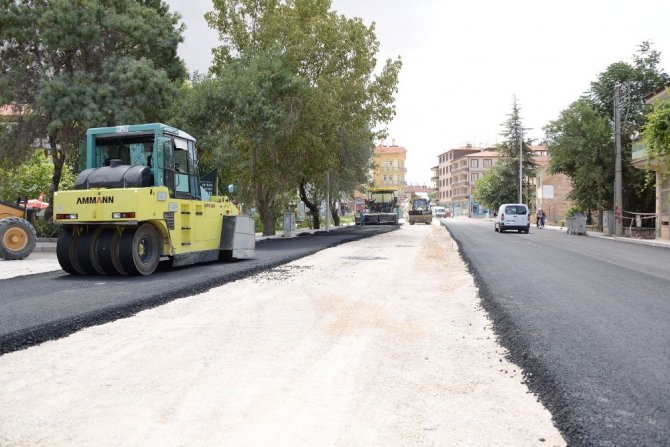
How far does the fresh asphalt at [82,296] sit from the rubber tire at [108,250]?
21 centimetres

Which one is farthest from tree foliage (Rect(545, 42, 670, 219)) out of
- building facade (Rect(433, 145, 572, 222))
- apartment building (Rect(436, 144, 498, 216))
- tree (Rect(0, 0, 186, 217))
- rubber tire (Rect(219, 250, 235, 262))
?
apartment building (Rect(436, 144, 498, 216))

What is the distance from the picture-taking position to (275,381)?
5168 mm

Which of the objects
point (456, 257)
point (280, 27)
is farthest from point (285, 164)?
point (456, 257)

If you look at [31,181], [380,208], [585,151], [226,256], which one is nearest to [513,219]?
[585,151]

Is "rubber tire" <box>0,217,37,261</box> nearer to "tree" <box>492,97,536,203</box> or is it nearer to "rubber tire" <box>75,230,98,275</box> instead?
"rubber tire" <box>75,230,98,275</box>

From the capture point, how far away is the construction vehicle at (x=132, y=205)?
1194 centimetres

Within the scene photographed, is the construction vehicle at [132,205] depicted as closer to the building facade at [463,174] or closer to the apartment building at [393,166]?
the building facade at [463,174]

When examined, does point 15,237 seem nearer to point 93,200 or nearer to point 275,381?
point 93,200

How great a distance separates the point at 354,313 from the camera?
8570 mm

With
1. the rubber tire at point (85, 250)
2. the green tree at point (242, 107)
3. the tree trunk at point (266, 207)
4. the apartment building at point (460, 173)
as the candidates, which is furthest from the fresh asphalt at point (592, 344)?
the apartment building at point (460, 173)

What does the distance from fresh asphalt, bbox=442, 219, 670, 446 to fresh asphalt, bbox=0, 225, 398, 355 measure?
198 inches

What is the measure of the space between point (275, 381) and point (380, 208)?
161 ft

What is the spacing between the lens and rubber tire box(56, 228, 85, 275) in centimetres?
1255

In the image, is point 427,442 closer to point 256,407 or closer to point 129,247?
point 256,407
